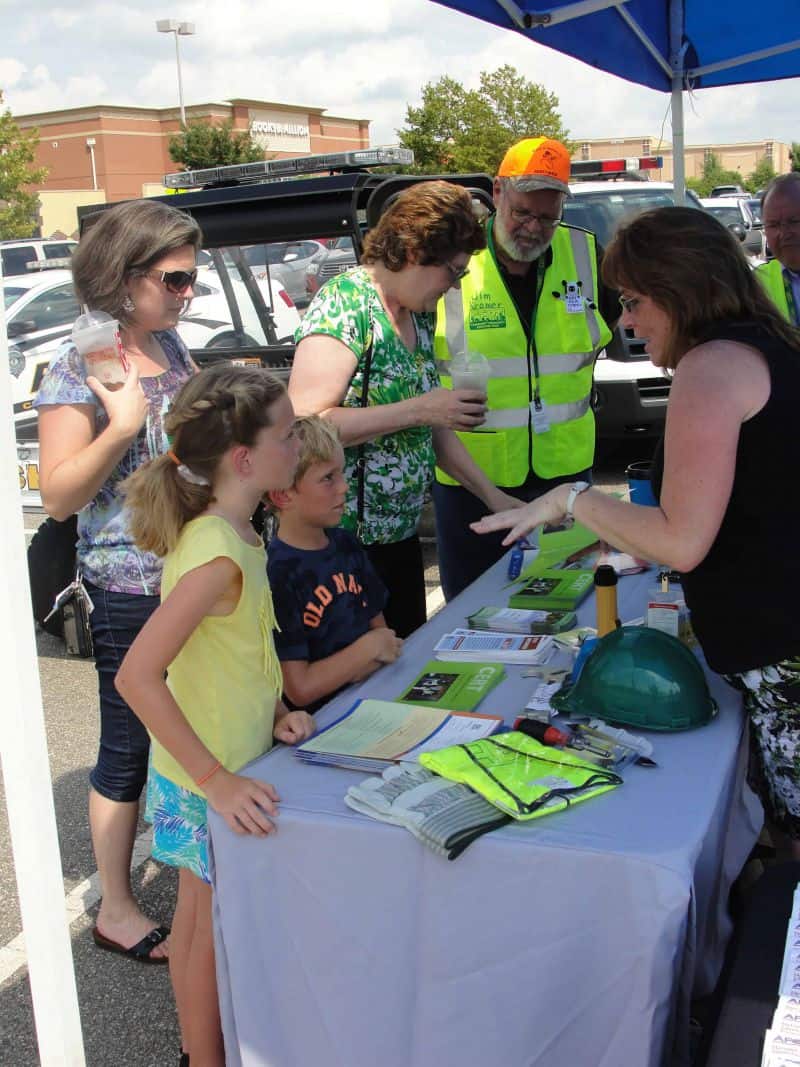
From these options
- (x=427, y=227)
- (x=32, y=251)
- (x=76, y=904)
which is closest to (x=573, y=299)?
(x=427, y=227)

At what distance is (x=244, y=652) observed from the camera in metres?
1.96

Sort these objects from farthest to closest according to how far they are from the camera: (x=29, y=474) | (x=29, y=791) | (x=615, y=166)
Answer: (x=615, y=166) < (x=29, y=474) < (x=29, y=791)

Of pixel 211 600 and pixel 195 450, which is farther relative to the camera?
pixel 195 450

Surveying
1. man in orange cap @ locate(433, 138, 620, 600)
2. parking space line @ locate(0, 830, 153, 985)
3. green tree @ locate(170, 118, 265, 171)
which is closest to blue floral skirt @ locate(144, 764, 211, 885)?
parking space line @ locate(0, 830, 153, 985)

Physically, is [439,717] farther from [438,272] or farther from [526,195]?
[526,195]

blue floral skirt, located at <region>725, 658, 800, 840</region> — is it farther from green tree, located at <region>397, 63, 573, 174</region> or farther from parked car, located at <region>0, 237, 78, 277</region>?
green tree, located at <region>397, 63, 573, 174</region>

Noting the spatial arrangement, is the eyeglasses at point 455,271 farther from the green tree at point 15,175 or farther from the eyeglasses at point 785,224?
the green tree at point 15,175

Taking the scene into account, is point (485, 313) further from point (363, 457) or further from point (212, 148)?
point (212, 148)

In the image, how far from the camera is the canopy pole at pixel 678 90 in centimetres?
427

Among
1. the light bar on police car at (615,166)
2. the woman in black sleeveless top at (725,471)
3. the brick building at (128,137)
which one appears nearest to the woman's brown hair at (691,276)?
the woman in black sleeveless top at (725,471)

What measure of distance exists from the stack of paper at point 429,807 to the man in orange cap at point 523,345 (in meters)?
1.65

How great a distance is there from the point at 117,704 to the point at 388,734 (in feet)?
2.84

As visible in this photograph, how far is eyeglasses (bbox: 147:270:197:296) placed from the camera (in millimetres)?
2324

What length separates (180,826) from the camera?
2014mm
